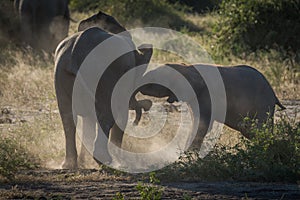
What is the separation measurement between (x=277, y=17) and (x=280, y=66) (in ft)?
9.52

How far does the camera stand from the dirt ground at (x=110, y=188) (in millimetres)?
6598

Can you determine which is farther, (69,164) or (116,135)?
(116,135)

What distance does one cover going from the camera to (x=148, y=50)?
28.7ft

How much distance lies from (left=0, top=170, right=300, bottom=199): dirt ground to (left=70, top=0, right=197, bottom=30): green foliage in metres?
19.4

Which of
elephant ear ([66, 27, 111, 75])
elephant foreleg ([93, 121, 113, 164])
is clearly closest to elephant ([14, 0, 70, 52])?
elephant ear ([66, 27, 111, 75])

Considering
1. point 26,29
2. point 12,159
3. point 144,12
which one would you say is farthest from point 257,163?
point 144,12

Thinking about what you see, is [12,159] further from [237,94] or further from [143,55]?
[237,94]

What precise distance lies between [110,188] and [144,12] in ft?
71.9

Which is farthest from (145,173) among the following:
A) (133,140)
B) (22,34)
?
(22,34)

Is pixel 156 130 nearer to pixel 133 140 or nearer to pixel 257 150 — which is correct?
pixel 133 140

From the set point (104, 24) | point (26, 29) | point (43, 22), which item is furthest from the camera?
point (43, 22)

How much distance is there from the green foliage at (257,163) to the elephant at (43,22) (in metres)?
12.9

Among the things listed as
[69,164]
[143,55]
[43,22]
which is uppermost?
[43,22]

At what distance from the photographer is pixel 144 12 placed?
28.6 m
